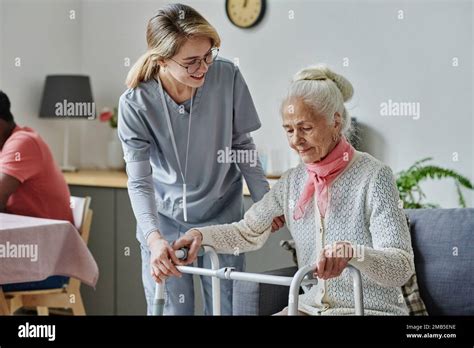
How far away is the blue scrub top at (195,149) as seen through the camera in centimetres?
Result: 220

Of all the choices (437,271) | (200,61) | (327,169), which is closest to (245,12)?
(200,61)

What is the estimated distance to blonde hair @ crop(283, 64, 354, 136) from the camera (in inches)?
83.4

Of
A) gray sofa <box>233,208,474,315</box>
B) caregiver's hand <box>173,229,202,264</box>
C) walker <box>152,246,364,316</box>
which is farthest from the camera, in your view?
gray sofa <box>233,208,474,315</box>

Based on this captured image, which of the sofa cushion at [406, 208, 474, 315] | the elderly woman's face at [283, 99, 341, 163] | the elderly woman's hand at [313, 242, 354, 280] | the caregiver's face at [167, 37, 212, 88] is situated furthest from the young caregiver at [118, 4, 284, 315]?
the sofa cushion at [406, 208, 474, 315]

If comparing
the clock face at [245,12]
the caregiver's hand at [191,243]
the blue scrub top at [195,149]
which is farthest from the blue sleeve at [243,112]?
the caregiver's hand at [191,243]

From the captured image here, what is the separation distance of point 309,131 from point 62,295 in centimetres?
71

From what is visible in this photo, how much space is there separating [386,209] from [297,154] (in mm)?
245

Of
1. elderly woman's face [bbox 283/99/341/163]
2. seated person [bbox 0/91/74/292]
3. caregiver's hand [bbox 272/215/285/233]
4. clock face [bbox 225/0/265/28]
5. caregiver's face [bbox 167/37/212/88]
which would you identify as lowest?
caregiver's hand [bbox 272/215/285/233]

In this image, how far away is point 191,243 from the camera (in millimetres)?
2146

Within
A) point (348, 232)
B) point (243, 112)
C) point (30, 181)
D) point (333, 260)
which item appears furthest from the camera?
point (30, 181)

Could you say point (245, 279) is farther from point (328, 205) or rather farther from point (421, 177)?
point (421, 177)

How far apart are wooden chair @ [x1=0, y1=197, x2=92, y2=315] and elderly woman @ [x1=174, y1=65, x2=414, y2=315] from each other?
0.90 feet

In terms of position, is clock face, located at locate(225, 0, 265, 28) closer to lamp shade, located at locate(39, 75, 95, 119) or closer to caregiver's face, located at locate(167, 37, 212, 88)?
caregiver's face, located at locate(167, 37, 212, 88)
